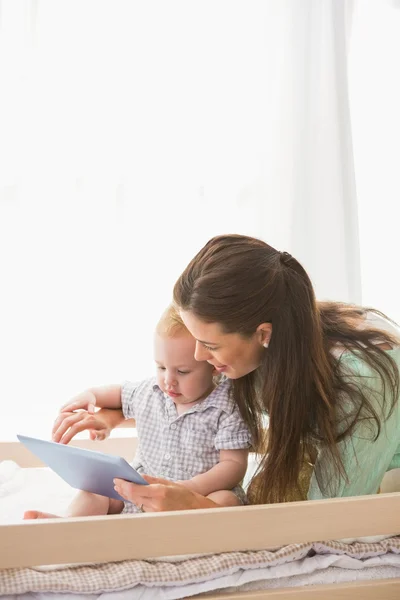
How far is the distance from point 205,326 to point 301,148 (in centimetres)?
137

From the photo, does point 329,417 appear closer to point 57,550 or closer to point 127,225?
point 57,550

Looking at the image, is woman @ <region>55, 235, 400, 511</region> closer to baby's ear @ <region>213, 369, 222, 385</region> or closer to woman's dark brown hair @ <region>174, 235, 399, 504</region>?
woman's dark brown hair @ <region>174, 235, 399, 504</region>

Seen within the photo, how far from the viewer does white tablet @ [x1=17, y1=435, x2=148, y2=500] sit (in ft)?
4.14

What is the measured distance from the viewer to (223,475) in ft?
4.99

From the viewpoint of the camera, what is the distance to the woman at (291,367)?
1416mm

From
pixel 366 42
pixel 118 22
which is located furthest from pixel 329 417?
pixel 366 42

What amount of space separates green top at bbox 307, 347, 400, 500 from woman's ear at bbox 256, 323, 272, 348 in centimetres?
16

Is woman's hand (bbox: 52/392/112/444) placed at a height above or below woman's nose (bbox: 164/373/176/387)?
below

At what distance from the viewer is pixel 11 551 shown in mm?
1208

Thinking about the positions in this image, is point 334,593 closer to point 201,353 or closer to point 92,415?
point 201,353

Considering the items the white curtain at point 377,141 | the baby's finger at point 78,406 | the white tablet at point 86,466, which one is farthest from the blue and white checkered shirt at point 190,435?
the white curtain at point 377,141

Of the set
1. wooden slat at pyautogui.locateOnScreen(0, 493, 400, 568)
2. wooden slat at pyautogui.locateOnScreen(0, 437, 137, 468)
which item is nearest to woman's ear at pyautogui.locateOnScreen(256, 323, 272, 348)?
wooden slat at pyautogui.locateOnScreen(0, 493, 400, 568)

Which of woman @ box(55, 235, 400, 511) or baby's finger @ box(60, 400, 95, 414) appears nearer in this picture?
woman @ box(55, 235, 400, 511)

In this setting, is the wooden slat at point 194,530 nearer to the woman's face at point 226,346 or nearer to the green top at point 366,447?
the green top at point 366,447
